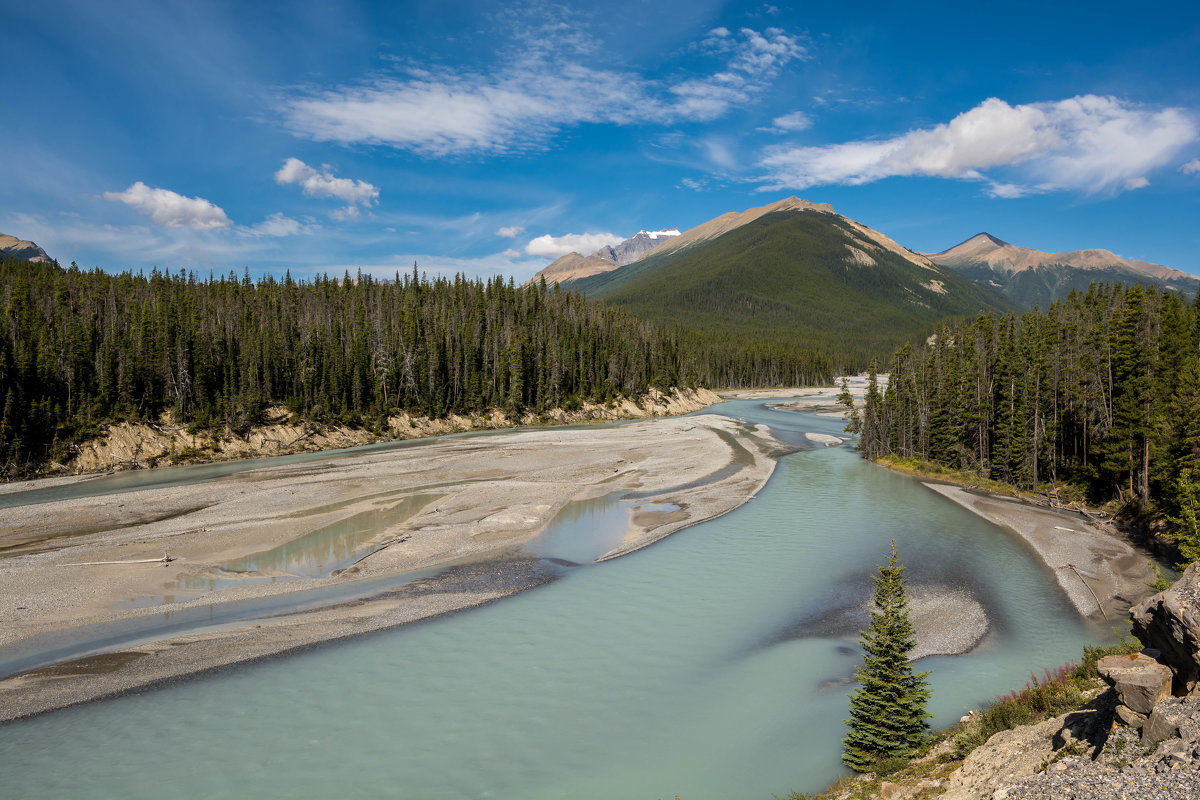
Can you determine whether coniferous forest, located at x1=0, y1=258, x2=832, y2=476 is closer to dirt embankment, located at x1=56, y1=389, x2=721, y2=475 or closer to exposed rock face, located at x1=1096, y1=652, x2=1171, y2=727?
dirt embankment, located at x1=56, y1=389, x2=721, y2=475

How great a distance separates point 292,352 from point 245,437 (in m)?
18.1

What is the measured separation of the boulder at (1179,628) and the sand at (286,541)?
19.2 m

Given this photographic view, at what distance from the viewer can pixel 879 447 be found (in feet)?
201

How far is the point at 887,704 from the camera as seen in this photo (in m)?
12.9

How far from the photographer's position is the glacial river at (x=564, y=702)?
1345 cm

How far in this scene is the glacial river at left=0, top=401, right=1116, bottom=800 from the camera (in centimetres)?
1345

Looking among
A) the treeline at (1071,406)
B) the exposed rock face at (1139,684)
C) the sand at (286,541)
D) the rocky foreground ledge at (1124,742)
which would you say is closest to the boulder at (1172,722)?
the rocky foreground ledge at (1124,742)

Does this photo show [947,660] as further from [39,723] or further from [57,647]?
[57,647]

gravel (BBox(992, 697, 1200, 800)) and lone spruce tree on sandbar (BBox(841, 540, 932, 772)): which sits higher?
gravel (BBox(992, 697, 1200, 800))

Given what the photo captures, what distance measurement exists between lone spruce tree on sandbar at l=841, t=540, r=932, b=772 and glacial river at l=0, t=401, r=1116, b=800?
109 centimetres

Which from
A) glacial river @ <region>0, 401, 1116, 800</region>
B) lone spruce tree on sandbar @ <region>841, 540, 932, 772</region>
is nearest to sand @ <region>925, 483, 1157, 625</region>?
glacial river @ <region>0, 401, 1116, 800</region>

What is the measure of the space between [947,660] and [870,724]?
716cm

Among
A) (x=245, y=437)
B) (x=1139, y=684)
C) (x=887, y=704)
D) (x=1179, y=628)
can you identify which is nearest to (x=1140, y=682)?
(x=1139, y=684)

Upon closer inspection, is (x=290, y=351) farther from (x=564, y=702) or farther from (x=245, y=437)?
(x=564, y=702)
